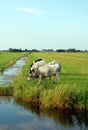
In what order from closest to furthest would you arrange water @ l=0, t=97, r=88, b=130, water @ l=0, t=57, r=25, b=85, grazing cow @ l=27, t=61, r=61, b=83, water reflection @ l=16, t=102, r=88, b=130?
1. water @ l=0, t=97, r=88, b=130
2. water reflection @ l=16, t=102, r=88, b=130
3. grazing cow @ l=27, t=61, r=61, b=83
4. water @ l=0, t=57, r=25, b=85

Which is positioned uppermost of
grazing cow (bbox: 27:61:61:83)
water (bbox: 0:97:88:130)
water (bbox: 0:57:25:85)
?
grazing cow (bbox: 27:61:61:83)

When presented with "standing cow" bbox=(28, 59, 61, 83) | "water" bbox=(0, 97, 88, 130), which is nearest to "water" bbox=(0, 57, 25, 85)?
"standing cow" bbox=(28, 59, 61, 83)

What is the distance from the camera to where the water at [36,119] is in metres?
15.5

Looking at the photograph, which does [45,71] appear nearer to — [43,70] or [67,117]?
[43,70]

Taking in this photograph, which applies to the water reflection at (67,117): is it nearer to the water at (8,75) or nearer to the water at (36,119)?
the water at (36,119)

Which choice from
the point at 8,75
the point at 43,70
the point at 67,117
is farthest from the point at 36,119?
the point at 8,75

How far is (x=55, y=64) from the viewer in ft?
86.6

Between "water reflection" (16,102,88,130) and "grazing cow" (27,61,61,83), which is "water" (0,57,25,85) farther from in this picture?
"water reflection" (16,102,88,130)

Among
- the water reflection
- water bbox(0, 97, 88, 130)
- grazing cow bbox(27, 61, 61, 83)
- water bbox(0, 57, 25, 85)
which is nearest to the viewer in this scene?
water bbox(0, 97, 88, 130)

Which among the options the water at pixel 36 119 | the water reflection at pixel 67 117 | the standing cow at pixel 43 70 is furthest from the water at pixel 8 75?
the water reflection at pixel 67 117

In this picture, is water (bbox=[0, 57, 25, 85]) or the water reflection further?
water (bbox=[0, 57, 25, 85])

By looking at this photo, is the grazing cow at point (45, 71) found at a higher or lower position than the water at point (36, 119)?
higher

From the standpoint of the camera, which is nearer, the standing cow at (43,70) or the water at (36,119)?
the water at (36,119)

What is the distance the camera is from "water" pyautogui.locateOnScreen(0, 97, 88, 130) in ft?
50.9
